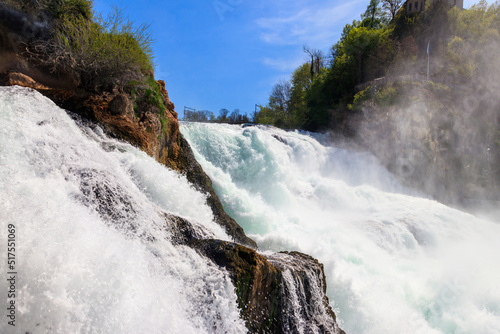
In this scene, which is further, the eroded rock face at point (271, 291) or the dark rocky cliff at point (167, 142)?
the dark rocky cliff at point (167, 142)

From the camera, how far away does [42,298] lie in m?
2.28

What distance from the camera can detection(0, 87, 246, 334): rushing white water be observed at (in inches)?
92.1

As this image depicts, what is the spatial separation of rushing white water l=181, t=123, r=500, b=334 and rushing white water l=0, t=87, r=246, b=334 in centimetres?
364

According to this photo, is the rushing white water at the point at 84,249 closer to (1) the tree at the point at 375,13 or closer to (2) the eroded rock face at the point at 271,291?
(2) the eroded rock face at the point at 271,291

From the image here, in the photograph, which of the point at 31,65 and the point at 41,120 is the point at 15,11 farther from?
the point at 41,120

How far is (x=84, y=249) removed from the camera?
270 centimetres

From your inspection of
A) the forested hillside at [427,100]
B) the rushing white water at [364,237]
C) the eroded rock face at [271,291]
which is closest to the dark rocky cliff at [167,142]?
the eroded rock face at [271,291]

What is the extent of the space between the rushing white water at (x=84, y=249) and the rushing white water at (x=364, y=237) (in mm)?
3644

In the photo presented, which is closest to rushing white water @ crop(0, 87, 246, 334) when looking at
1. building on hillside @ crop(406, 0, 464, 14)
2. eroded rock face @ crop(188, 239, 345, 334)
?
eroded rock face @ crop(188, 239, 345, 334)

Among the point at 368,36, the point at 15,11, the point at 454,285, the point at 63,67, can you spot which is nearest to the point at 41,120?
the point at 63,67

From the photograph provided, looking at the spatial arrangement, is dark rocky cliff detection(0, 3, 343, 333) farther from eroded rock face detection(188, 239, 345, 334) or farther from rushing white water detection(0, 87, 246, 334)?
rushing white water detection(0, 87, 246, 334)

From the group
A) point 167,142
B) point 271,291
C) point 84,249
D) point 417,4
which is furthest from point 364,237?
point 417,4

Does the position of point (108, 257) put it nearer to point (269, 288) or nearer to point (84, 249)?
point (84, 249)

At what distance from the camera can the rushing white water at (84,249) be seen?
2.34m
